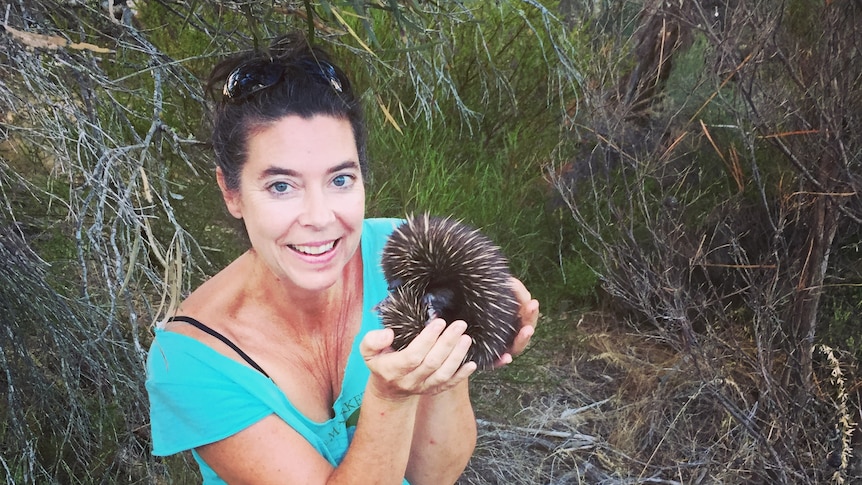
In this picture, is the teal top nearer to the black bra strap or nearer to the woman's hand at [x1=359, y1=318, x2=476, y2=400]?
the black bra strap

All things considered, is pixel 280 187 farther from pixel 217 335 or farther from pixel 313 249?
pixel 217 335

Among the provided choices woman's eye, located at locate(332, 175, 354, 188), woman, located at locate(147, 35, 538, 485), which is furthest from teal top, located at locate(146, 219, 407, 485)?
woman's eye, located at locate(332, 175, 354, 188)

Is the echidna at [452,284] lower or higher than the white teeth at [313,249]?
lower

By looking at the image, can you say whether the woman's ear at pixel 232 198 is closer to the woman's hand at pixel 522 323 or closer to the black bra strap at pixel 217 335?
the black bra strap at pixel 217 335

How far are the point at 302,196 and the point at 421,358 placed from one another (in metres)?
0.27

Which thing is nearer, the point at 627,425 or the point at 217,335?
the point at 217,335

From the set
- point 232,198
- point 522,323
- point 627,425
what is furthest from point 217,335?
point 627,425

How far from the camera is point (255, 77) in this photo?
3.16 feet

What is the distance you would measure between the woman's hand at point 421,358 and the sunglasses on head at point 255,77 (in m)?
0.38

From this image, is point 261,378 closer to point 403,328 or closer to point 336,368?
point 336,368

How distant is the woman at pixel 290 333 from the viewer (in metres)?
0.93

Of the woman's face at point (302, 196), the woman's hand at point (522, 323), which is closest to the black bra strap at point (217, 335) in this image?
the woman's face at point (302, 196)

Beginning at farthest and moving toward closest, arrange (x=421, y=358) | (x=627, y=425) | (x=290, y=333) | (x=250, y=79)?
(x=627, y=425)
(x=290, y=333)
(x=250, y=79)
(x=421, y=358)

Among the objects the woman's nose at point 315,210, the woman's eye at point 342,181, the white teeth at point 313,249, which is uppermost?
the woman's eye at point 342,181
